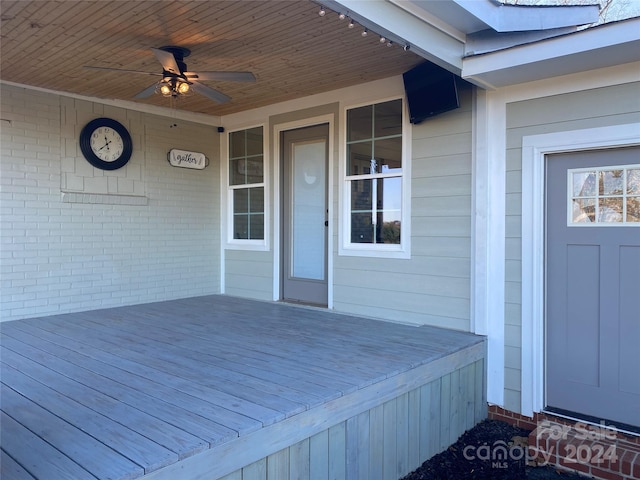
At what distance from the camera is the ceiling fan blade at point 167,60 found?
327 cm

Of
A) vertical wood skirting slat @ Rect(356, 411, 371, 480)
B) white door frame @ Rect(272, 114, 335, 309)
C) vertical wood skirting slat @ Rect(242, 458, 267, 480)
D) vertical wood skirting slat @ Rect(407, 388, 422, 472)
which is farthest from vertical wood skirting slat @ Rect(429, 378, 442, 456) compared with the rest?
white door frame @ Rect(272, 114, 335, 309)

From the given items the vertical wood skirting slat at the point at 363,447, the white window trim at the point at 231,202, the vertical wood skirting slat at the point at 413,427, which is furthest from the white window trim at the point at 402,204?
the vertical wood skirting slat at the point at 363,447

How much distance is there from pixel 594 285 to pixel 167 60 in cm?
348

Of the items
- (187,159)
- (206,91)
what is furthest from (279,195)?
(206,91)

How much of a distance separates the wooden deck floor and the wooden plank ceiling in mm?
2291

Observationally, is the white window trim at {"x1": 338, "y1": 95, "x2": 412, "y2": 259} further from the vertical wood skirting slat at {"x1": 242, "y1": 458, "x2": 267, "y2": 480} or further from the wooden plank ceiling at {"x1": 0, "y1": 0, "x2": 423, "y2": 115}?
the vertical wood skirting slat at {"x1": 242, "y1": 458, "x2": 267, "y2": 480}

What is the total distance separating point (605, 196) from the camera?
10.2 ft

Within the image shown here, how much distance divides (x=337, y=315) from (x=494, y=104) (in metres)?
2.38

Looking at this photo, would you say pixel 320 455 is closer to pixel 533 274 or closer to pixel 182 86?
pixel 533 274

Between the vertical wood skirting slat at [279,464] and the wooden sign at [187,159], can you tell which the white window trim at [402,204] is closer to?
the wooden sign at [187,159]

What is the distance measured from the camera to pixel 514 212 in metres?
3.46

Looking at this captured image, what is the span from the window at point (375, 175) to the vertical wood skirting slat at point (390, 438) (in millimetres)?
1475

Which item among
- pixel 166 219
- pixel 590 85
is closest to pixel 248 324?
pixel 166 219

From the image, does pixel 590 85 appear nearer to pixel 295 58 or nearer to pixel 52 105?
pixel 295 58
